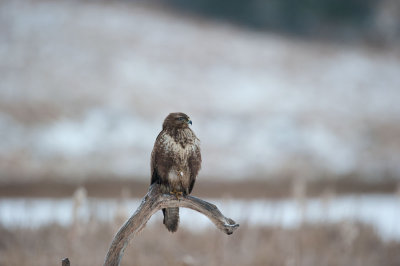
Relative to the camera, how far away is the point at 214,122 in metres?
10.9

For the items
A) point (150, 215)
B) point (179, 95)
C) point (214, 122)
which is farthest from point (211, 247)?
point (179, 95)

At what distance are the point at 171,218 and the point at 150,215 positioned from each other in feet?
0.45

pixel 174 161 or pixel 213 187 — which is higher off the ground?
pixel 213 187

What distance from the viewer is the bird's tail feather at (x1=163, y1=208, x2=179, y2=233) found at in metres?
2.10

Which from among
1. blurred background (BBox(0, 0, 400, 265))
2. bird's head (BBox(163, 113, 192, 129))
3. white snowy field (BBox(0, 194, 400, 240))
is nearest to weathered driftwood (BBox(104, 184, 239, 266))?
bird's head (BBox(163, 113, 192, 129))

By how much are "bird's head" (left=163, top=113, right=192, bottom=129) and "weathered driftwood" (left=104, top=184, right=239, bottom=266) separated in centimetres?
32

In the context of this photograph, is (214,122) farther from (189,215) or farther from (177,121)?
(177,121)

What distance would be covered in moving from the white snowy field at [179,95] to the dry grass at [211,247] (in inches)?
136

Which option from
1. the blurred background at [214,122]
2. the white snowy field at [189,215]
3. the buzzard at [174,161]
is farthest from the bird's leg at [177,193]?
the white snowy field at [189,215]

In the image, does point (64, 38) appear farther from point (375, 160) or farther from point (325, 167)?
Result: point (375, 160)

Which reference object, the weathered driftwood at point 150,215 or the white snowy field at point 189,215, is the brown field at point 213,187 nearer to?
the white snowy field at point 189,215

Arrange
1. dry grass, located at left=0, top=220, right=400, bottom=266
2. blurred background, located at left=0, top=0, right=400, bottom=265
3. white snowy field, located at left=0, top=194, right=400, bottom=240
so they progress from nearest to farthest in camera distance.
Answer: dry grass, located at left=0, top=220, right=400, bottom=266 < white snowy field, located at left=0, top=194, right=400, bottom=240 < blurred background, located at left=0, top=0, right=400, bottom=265

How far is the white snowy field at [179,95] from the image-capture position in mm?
9227

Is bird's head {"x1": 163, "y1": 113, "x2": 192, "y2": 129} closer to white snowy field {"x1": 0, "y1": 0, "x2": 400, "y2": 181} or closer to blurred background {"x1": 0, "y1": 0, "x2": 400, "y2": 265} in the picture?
blurred background {"x1": 0, "y1": 0, "x2": 400, "y2": 265}
